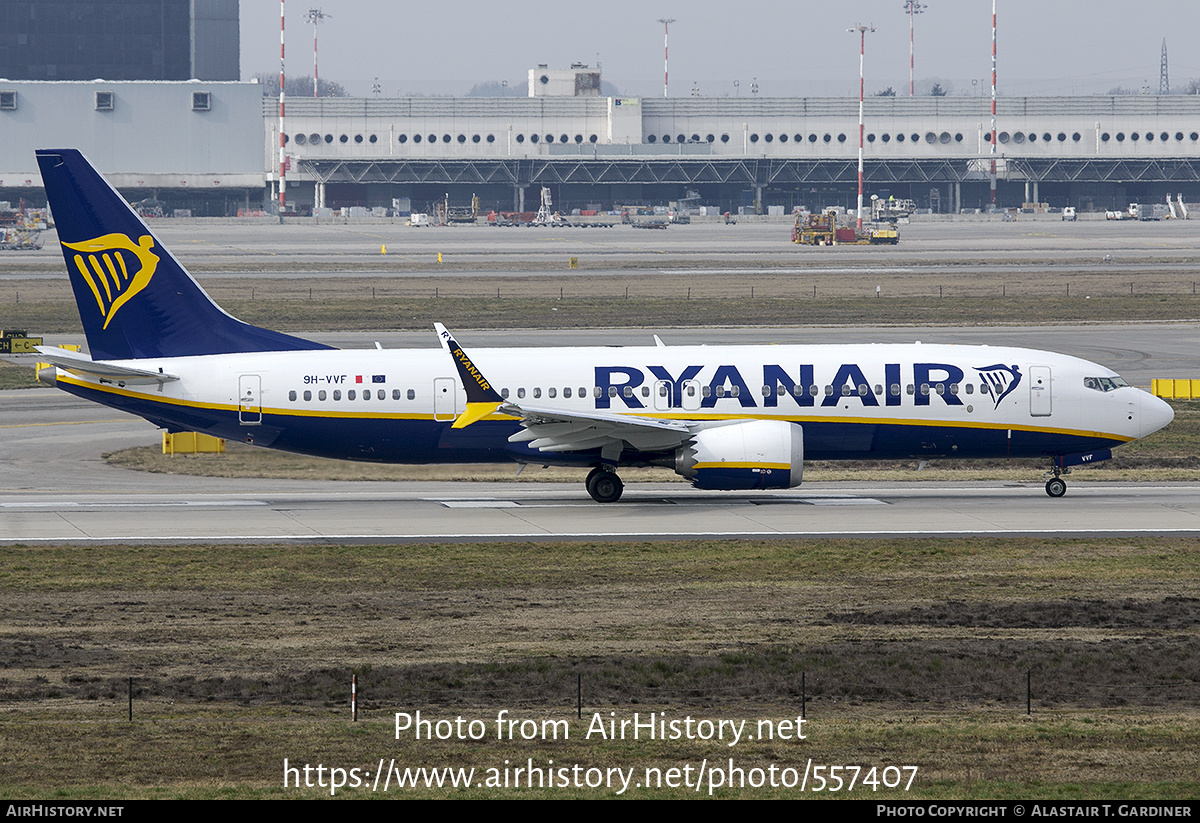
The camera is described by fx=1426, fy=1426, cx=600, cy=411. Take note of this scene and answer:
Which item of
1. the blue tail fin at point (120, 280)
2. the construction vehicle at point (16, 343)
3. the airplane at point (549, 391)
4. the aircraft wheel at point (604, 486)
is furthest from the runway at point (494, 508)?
the construction vehicle at point (16, 343)

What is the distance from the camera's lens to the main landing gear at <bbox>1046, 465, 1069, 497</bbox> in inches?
1705

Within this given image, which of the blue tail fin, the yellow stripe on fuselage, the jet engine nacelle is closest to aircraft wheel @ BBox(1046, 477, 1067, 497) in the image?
the yellow stripe on fuselage

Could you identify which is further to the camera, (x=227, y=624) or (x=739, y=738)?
(x=227, y=624)

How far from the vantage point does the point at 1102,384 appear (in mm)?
42625

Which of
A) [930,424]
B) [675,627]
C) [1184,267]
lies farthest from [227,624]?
[1184,267]

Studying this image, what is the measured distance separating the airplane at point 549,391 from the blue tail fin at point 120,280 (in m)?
0.04

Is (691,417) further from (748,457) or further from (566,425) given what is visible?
(566,425)

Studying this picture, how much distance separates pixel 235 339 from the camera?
142 feet

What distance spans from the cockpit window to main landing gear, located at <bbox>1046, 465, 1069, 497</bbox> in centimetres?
274

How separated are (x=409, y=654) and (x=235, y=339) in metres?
20.7

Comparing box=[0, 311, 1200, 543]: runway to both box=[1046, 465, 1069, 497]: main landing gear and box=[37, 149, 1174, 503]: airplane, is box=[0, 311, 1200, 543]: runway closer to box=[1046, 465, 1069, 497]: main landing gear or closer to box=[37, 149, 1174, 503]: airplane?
box=[1046, 465, 1069, 497]: main landing gear

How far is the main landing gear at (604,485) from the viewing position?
42.8m

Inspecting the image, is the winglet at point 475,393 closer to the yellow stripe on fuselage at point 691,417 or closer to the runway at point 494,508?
the yellow stripe on fuselage at point 691,417
